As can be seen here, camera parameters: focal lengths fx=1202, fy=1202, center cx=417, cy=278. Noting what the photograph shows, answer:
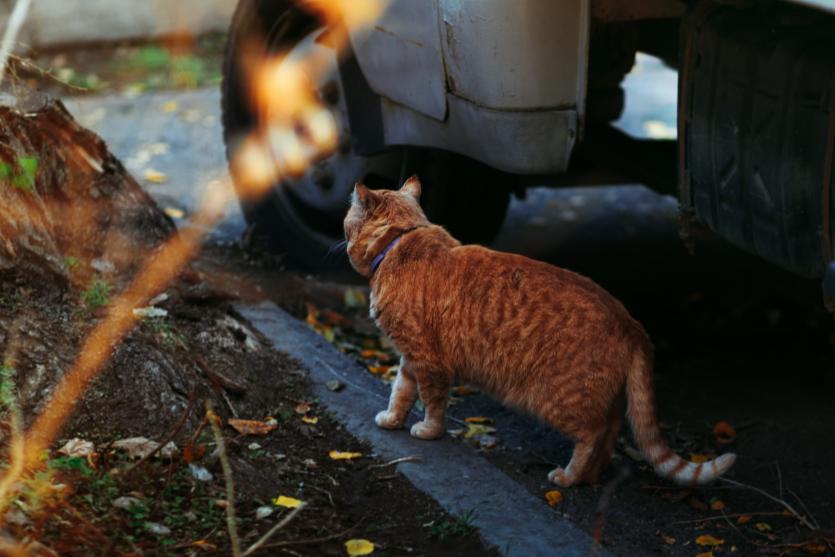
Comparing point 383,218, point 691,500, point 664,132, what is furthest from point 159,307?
point 664,132

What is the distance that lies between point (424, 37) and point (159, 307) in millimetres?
1416

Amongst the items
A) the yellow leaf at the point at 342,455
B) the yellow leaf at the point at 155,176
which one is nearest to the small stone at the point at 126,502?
the yellow leaf at the point at 342,455

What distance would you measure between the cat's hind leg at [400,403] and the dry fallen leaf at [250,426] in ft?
1.29

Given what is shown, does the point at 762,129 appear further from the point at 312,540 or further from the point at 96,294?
the point at 96,294

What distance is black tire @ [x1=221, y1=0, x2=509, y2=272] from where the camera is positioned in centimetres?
539

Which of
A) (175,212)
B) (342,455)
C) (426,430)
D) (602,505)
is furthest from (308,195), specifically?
(602,505)

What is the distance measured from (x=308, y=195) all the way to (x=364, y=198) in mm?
1583

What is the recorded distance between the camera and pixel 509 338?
13.1 feet

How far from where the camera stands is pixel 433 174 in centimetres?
536

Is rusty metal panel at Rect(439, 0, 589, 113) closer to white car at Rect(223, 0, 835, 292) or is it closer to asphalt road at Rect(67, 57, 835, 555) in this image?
white car at Rect(223, 0, 835, 292)

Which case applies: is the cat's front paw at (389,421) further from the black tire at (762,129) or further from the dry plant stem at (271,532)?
the black tire at (762,129)

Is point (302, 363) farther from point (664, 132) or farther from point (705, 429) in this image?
point (664, 132)

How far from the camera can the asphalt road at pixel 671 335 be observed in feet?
13.2

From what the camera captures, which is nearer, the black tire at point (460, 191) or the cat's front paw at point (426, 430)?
the cat's front paw at point (426, 430)
